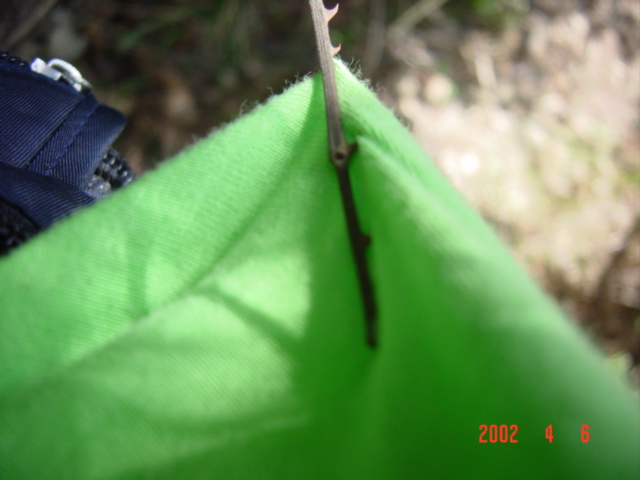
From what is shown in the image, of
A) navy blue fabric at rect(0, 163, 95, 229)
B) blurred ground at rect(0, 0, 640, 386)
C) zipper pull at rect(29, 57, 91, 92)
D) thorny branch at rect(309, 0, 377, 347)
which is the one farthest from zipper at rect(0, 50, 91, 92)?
blurred ground at rect(0, 0, 640, 386)

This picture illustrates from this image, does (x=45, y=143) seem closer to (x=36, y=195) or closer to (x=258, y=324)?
(x=36, y=195)

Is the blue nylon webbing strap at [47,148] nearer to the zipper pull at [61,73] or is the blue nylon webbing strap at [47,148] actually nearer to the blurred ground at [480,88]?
the zipper pull at [61,73]

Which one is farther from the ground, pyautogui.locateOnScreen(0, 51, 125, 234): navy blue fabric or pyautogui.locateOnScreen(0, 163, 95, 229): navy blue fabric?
pyautogui.locateOnScreen(0, 51, 125, 234): navy blue fabric

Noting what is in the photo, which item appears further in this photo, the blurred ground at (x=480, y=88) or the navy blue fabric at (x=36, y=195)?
the blurred ground at (x=480, y=88)
